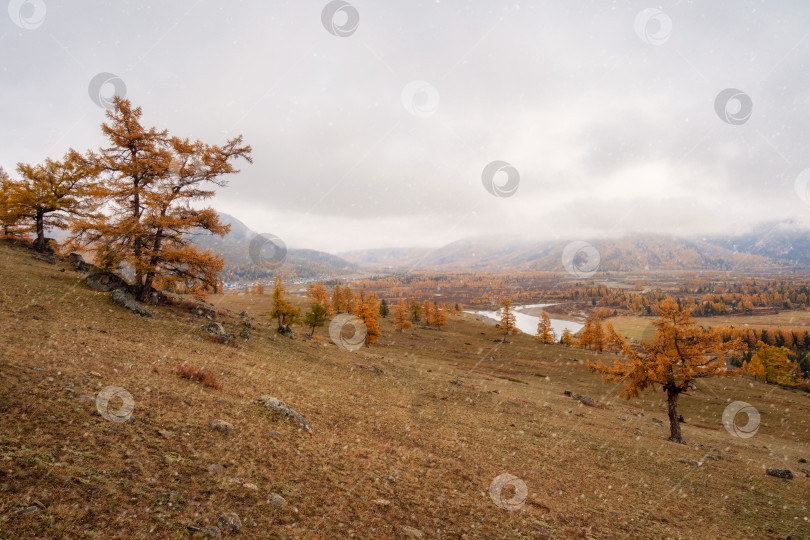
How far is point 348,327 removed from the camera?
78.4m

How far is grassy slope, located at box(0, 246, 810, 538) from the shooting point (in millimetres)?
7023

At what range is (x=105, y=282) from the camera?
2842cm

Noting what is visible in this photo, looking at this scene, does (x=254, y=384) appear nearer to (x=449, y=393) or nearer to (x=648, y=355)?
(x=449, y=393)

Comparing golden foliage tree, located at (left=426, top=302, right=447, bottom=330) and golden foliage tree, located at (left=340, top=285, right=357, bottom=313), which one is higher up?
golden foliage tree, located at (left=340, top=285, right=357, bottom=313)

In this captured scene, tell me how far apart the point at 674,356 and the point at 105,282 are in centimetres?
4774

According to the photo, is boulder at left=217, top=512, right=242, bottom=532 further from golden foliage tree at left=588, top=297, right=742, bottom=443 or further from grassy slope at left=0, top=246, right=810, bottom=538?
golden foliage tree at left=588, top=297, right=742, bottom=443

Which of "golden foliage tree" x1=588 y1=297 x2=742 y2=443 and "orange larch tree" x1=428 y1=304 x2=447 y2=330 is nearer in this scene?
"golden foliage tree" x1=588 y1=297 x2=742 y2=443

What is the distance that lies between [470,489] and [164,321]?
956 inches

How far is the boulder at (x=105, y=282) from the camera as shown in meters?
27.4

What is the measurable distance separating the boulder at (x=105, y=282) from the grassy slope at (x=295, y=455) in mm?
1079

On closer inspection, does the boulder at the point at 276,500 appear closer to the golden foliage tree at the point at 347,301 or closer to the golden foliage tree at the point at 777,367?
the golden foliage tree at the point at 347,301

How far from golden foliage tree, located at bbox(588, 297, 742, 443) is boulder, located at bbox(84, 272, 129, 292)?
4202 centimetres

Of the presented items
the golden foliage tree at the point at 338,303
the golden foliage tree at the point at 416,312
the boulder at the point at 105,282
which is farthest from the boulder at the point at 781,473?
the golden foliage tree at the point at 416,312

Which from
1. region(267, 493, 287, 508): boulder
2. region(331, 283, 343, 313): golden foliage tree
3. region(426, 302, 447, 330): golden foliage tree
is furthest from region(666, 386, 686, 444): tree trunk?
region(426, 302, 447, 330): golden foliage tree
